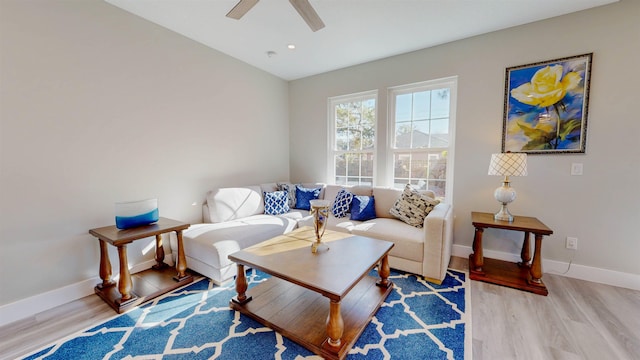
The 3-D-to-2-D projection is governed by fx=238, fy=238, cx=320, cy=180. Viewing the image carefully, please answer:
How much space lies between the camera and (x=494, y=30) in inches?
105

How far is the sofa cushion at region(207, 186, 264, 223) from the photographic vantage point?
2.93m

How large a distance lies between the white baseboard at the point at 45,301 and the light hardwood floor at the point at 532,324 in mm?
61

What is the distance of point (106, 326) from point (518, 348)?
286 cm

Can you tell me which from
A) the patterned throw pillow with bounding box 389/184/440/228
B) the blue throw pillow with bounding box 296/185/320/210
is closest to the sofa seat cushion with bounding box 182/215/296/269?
the blue throw pillow with bounding box 296/185/320/210

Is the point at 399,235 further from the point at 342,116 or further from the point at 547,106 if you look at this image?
the point at 342,116

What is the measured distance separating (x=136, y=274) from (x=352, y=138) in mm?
3260

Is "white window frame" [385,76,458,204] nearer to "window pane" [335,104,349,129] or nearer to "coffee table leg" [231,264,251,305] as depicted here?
"window pane" [335,104,349,129]

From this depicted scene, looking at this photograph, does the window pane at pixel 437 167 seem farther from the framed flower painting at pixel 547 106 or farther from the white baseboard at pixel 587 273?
the white baseboard at pixel 587 273

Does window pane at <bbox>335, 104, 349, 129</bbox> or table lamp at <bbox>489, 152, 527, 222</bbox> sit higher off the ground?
window pane at <bbox>335, 104, 349, 129</bbox>

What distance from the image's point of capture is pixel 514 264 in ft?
8.66

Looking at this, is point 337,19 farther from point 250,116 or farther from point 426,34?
→ point 250,116

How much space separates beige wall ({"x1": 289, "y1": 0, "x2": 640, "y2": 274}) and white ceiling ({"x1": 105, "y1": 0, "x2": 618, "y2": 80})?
18 cm

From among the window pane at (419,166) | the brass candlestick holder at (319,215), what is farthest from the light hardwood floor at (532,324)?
the window pane at (419,166)

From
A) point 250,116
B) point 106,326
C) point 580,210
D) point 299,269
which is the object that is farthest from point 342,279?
point 250,116
